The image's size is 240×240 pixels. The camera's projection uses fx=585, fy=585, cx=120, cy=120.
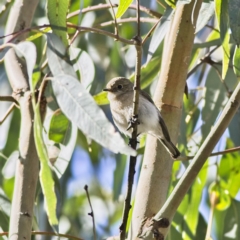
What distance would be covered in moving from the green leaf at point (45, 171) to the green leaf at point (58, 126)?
31.8 inches

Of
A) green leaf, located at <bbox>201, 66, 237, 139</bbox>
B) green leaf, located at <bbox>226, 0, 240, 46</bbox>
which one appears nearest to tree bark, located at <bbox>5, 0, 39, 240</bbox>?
green leaf, located at <bbox>226, 0, 240, 46</bbox>

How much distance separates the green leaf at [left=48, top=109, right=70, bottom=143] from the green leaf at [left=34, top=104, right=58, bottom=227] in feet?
2.65

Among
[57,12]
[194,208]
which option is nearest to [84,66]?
[57,12]

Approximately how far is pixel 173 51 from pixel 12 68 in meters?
0.59

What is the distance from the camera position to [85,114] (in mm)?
1367

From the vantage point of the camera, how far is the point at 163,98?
197 cm

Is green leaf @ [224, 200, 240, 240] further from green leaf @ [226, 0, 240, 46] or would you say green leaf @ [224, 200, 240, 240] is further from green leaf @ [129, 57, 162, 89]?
green leaf @ [226, 0, 240, 46]

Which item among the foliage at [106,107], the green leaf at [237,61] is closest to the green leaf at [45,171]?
the foliage at [106,107]

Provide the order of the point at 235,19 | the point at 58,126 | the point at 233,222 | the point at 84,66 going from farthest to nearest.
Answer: the point at 233,222
the point at 58,126
the point at 84,66
the point at 235,19

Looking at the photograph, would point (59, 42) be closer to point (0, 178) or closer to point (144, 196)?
point (144, 196)

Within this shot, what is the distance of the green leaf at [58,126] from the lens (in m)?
2.30

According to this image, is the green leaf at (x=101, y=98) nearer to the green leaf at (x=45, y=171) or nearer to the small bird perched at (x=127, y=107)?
the small bird perched at (x=127, y=107)

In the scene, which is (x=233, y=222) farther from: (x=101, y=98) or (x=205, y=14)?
(x=205, y=14)

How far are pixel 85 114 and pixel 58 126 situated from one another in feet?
3.16
